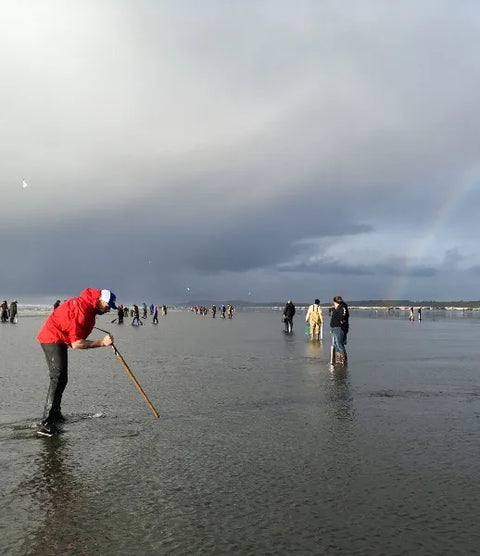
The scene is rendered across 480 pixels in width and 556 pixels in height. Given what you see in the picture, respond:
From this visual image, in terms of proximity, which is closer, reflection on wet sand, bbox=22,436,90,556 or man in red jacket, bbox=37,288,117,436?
reflection on wet sand, bbox=22,436,90,556

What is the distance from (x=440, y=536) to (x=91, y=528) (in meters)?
2.58

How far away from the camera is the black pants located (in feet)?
24.4

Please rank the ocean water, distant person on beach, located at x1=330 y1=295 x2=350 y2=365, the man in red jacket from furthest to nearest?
1. distant person on beach, located at x1=330 y1=295 x2=350 y2=365
2. the man in red jacket
3. the ocean water

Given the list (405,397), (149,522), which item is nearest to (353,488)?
(149,522)

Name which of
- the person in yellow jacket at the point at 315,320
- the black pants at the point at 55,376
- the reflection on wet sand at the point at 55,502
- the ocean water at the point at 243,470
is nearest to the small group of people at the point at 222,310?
the person in yellow jacket at the point at 315,320

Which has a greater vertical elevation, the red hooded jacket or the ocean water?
the red hooded jacket

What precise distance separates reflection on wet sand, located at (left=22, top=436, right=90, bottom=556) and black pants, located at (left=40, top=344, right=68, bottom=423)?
2.56 ft

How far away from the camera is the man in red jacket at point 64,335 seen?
289 inches

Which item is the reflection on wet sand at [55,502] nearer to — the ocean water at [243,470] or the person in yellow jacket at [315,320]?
the ocean water at [243,470]

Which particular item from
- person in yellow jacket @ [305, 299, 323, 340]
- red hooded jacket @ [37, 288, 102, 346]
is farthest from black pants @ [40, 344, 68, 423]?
→ person in yellow jacket @ [305, 299, 323, 340]

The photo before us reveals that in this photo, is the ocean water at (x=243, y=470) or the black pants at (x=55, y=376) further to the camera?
the black pants at (x=55, y=376)

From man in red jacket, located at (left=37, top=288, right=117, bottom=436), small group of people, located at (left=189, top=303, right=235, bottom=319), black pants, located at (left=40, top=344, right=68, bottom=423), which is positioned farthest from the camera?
small group of people, located at (left=189, top=303, right=235, bottom=319)

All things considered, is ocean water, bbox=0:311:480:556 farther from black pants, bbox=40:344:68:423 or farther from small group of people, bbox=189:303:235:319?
small group of people, bbox=189:303:235:319

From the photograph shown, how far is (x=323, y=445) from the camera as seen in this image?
667 cm
